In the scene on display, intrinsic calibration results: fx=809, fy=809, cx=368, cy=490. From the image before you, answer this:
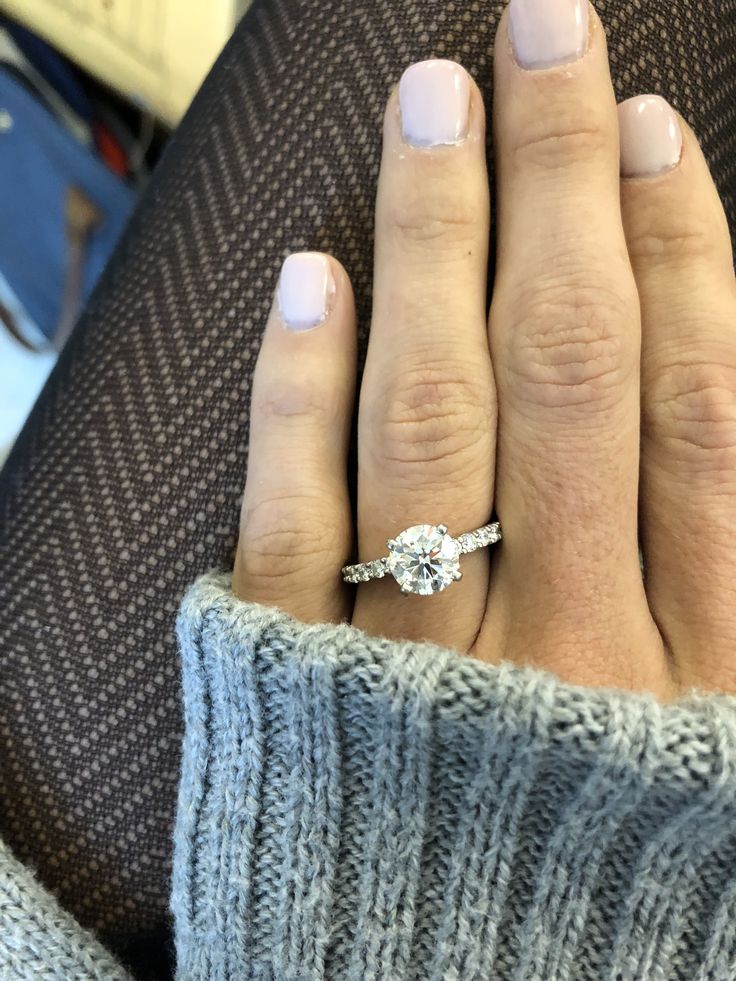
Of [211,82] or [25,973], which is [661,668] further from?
[211,82]

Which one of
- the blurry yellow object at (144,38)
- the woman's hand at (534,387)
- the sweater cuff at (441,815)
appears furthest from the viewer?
the blurry yellow object at (144,38)

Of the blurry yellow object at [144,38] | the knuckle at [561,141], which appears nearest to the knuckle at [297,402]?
the knuckle at [561,141]

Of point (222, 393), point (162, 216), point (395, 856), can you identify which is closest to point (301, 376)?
point (222, 393)

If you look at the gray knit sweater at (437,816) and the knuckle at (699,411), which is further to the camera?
the knuckle at (699,411)

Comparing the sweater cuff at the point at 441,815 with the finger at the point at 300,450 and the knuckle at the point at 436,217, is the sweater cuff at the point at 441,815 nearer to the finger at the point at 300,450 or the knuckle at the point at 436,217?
the finger at the point at 300,450

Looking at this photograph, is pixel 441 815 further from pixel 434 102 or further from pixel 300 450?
pixel 434 102
